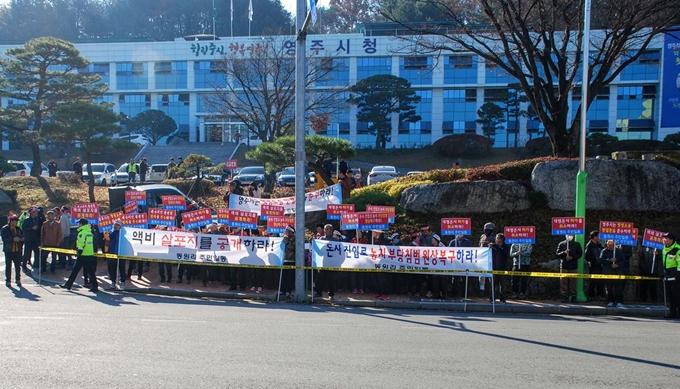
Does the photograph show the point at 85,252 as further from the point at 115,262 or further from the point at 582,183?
the point at 582,183

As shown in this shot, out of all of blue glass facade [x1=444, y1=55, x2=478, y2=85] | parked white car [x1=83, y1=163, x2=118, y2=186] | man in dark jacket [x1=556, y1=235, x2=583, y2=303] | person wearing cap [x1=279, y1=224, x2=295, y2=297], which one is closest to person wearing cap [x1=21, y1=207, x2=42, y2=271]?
person wearing cap [x1=279, y1=224, x2=295, y2=297]

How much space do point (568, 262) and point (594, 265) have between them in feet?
2.27

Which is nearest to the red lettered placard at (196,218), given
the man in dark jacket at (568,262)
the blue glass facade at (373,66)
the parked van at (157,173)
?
the man in dark jacket at (568,262)

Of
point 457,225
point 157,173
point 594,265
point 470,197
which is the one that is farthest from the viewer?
point 157,173

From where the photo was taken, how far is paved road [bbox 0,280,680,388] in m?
7.61

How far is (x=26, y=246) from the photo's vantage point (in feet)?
55.2

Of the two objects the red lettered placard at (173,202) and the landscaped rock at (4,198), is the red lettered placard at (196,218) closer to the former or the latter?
the red lettered placard at (173,202)

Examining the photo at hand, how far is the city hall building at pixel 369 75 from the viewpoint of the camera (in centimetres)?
5941

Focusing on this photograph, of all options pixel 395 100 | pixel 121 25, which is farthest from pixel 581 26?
pixel 121 25

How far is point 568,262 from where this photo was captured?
14.1 m

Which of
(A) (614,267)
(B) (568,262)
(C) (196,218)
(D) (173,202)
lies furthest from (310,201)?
(A) (614,267)

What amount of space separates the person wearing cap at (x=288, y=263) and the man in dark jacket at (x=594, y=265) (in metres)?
6.76

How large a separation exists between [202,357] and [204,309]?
435 cm

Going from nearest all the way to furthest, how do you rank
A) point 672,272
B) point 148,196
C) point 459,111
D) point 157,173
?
point 672,272 → point 148,196 → point 157,173 → point 459,111
